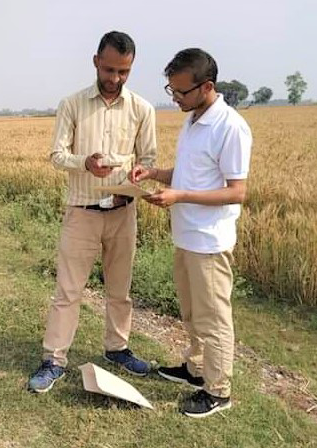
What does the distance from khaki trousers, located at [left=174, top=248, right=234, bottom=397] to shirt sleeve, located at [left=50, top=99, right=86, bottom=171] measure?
831 millimetres

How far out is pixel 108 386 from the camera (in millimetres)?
3369

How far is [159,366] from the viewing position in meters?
3.99

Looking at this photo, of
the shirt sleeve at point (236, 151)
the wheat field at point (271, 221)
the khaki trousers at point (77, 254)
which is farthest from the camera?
the wheat field at point (271, 221)

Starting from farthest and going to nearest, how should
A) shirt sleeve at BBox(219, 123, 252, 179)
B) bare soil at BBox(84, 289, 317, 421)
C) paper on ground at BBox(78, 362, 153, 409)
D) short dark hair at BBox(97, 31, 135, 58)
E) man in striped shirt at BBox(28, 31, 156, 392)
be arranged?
bare soil at BBox(84, 289, 317, 421) → man in striped shirt at BBox(28, 31, 156, 392) → paper on ground at BBox(78, 362, 153, 409) → short dark hair at BBox(97, 31, 135, 58) → shirt sleeve at BBox(219, 123, 252, 179)

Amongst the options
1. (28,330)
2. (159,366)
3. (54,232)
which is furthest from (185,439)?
(54,232)

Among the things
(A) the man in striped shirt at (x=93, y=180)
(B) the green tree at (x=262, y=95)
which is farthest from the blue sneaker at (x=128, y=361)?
(B) the green tree at (x=262, y=95)

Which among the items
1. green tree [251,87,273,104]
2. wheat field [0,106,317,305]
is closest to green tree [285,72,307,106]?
green tree [251,87,273,104]

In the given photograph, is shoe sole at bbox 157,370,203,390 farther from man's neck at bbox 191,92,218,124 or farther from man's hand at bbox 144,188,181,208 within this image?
man's neck at bbox 191,92,218,124

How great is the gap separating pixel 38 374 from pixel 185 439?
1.03 metres

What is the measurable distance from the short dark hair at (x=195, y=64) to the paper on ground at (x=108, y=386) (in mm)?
1757

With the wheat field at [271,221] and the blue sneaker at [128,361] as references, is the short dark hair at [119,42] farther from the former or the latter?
the wheat field at [271,221]

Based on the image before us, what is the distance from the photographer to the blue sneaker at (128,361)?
12.6 ft

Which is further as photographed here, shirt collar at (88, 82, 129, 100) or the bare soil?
the bare soil

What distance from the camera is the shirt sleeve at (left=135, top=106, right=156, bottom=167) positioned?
3.62 metres
